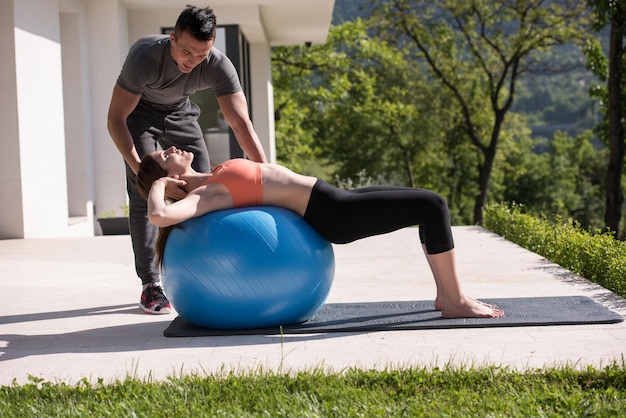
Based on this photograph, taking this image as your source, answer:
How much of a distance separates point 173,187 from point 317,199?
2.40 feet

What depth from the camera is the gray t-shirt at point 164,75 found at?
5.00m

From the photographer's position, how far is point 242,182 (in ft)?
14.7

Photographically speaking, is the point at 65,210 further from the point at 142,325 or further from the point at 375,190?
the point at 375,190

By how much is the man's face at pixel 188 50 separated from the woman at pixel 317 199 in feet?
1.80

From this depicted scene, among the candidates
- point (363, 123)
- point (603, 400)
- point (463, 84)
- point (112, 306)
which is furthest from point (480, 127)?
point (603, 400)

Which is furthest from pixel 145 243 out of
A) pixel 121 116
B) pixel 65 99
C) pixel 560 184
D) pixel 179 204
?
pixel 560 184

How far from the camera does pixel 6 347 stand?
4438 millimetres

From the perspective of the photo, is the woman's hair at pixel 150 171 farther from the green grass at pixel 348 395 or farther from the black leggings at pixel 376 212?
the green grass at pixel 348 395

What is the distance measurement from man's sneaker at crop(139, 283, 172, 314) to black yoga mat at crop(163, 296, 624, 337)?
1.34 ft

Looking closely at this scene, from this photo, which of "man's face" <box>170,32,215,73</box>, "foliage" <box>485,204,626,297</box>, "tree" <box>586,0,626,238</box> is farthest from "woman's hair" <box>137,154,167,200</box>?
"tree" <box>586,0,626,238</box>

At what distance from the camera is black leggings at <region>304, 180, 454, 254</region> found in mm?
4551

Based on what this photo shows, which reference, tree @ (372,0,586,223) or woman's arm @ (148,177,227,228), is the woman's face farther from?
tree @ (372,0,586,223)

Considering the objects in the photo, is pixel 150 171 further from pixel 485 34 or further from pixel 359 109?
pixel 485 34

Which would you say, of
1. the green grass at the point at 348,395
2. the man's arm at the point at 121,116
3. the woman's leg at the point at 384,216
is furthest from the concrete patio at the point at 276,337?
the man's arm at the point at 121,116
